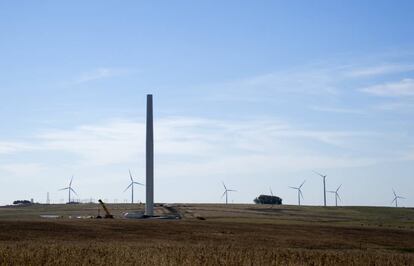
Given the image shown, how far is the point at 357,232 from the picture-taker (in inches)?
3342

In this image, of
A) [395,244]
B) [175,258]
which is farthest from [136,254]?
[395,244]

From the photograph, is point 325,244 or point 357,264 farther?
point 325,244

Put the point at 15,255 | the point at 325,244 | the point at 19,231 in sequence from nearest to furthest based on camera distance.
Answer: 1. the point at 15,255
2. the point at 325,244
3. the point at 19,231

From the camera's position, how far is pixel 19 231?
65125 mm

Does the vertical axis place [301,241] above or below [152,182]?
below

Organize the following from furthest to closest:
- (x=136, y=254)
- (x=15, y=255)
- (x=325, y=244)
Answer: (x=325, y=244), (x=136, y=254), (x=15, y=255)

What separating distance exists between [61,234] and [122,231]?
1061cm

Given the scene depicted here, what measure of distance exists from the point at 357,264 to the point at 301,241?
108 ft

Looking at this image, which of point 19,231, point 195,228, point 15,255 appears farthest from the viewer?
point 195,228

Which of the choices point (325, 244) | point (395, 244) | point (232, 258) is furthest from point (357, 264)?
point (395, 244)

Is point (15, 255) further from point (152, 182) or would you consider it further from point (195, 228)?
point (152, 182)

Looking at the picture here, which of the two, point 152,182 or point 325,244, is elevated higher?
point 152,182

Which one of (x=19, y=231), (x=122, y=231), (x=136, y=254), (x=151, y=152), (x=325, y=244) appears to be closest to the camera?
(x=136, y=254)

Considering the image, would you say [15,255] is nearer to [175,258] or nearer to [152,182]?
[175,258]
